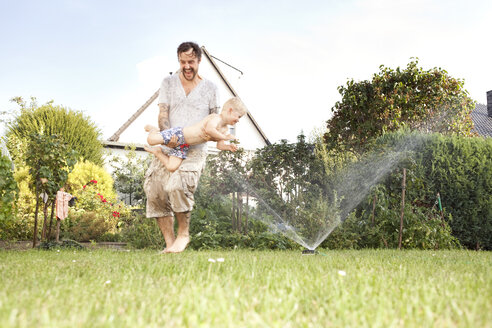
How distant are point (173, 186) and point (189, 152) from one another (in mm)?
389

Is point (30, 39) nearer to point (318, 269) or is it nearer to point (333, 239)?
point (333, 239)

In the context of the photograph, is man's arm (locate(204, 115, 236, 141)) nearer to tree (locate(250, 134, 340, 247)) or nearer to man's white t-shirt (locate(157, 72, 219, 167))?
man's white t-shirt (locate(157, 72, 219, 167))

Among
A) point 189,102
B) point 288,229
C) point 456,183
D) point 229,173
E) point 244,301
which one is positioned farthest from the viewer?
point 456,183

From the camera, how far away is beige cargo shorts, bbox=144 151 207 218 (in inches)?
156

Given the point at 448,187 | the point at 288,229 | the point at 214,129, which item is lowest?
the point at 288,229

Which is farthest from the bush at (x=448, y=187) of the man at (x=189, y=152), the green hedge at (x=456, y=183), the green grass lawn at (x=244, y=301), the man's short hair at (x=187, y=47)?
the green grass lawn at (x=244, y=301)

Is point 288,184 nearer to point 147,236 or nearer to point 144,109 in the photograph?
point 147,236

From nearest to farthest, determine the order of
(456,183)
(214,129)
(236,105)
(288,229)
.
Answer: (214,129), (236,105), (288,229), (456,183)

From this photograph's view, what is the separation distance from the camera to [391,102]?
933 cm

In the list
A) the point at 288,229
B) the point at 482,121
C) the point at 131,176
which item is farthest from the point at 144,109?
the point at 482,121

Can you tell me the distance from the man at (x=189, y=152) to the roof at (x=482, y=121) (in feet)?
59.6

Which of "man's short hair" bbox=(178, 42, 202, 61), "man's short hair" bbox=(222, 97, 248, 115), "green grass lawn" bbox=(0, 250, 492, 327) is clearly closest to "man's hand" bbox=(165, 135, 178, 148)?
"man's short hair" bbox=(222, 97, 248, 115)

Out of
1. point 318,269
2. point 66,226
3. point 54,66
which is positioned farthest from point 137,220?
point 54,66

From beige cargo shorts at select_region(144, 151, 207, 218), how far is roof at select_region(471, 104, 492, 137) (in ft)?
60.3
